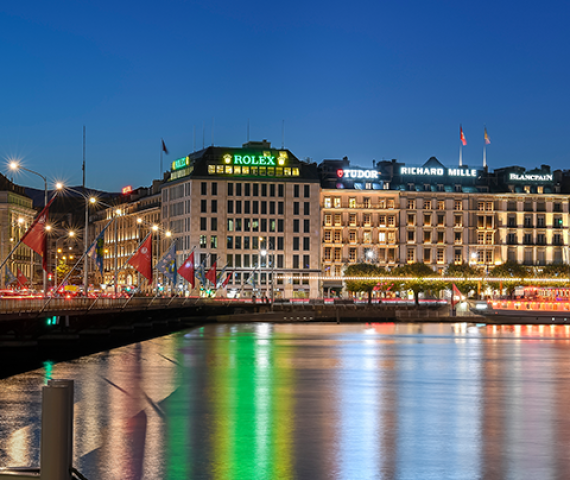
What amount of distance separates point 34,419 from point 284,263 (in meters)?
144

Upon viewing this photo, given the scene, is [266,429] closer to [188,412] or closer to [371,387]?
[188,412]

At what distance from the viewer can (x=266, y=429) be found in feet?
88.9

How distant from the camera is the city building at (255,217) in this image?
170625 mm

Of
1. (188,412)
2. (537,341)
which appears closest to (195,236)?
(537,341)

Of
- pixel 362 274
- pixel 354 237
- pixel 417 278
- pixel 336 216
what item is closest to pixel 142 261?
pixel 417 278

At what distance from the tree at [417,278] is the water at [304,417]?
97.3 m

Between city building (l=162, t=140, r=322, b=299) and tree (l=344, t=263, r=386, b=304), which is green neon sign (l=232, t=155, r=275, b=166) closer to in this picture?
city building (l=162, t=140, r=322, b=299)

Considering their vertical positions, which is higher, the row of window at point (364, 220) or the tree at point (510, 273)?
the row of window at point (364, 220)

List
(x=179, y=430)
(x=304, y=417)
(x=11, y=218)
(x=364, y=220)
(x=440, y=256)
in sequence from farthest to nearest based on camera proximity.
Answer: (x=11, y=218), (x=440, y=256), (x=364, y=220), (x=304, y=417), (x=179, y=430)

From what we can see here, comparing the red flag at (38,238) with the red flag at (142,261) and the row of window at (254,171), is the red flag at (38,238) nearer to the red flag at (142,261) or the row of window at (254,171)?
the red flag at (142,261)

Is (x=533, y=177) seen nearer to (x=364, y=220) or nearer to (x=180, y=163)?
(x=364, y=220)

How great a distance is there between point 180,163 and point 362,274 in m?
45.2

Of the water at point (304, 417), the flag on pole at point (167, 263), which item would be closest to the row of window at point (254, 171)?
the flag on pole at point (167, 263)

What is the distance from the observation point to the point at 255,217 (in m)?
173
